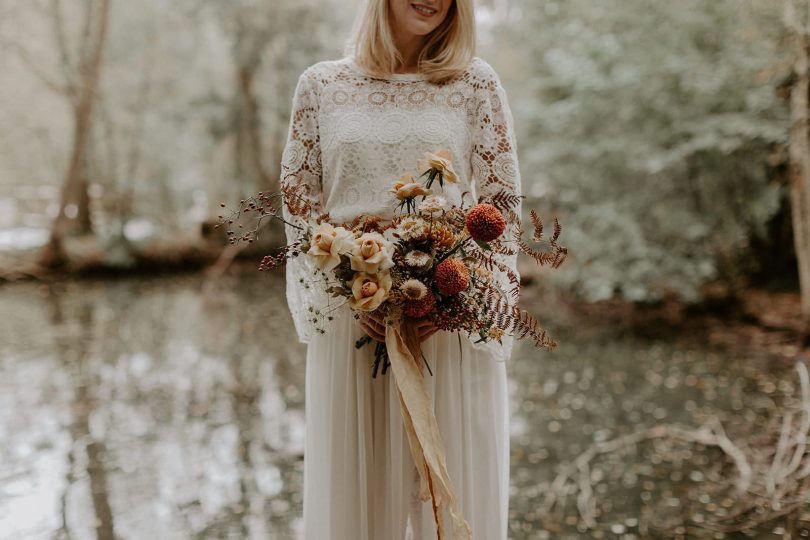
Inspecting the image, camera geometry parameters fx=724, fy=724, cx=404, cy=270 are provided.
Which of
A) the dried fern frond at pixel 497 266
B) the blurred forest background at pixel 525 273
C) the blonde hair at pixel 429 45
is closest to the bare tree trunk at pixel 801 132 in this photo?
the blurred forest background at pixel 525 273

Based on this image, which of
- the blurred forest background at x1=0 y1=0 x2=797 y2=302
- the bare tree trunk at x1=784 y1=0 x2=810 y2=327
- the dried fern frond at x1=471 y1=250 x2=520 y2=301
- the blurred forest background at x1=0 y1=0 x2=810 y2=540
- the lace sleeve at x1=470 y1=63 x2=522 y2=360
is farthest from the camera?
the blurred forest background at x1=0 y1=0 x2=797 y2=302

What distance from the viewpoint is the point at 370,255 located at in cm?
151

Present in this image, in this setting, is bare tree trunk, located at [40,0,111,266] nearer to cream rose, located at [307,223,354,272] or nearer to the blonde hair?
the blonde hair

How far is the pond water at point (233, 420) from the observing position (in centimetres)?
313

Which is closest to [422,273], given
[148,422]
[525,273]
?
[148,422]

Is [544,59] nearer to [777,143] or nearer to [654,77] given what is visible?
[654,77]

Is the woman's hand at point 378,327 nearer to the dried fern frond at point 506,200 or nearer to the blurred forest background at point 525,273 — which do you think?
the dried fern frond at point 506,200

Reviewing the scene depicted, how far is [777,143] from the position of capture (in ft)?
19.1

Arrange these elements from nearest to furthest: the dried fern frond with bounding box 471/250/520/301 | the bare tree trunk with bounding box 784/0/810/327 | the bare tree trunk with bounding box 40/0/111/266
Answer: the dried fern frond with bounding box 471/250/520/301 < the bare tree trunk with bounding box 784/0/810/327 < the bare tree trunk with bounding box 40/0/111/266

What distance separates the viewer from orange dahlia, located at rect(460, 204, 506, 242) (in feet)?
4.91

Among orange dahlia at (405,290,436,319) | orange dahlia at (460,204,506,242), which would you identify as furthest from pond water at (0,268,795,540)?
orange dahlia at (460,204,506,242)

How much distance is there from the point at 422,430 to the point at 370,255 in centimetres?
43

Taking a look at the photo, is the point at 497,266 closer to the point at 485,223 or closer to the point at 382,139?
the point at 485,223

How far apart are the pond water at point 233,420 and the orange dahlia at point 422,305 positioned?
70.4 inches
